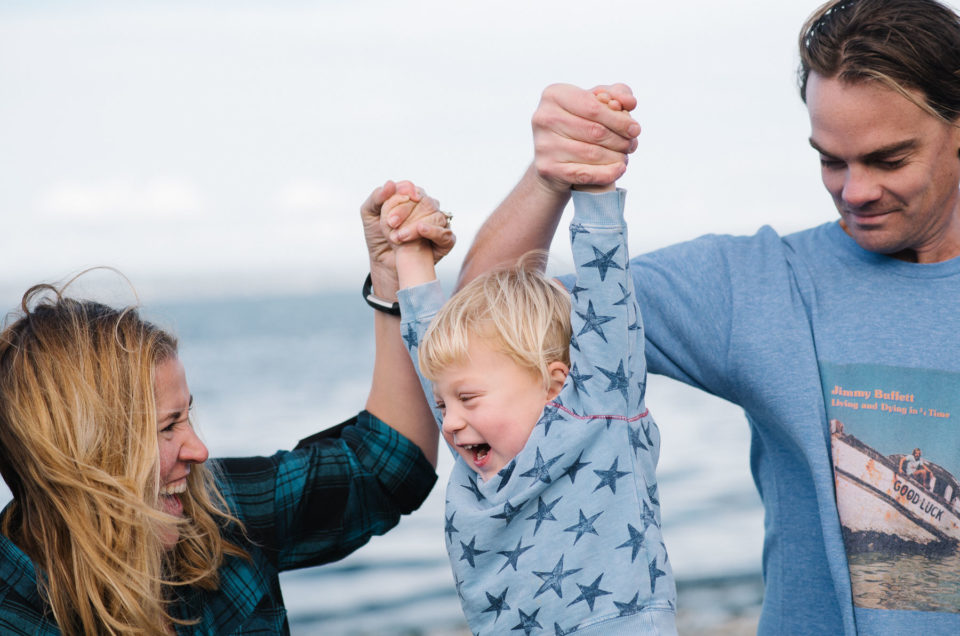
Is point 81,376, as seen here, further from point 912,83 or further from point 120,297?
point 912,83

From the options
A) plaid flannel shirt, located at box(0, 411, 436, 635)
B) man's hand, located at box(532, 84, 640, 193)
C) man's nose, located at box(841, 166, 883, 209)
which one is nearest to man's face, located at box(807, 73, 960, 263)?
man's nose, located at box(841, 166, 883, 209)

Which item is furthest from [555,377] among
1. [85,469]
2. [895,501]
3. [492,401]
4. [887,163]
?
[85,469]

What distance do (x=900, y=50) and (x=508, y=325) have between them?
111cm

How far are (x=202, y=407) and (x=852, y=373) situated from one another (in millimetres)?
15388

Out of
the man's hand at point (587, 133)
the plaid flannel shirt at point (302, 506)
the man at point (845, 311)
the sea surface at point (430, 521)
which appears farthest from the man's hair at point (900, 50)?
the sea surface at point (430, 521)

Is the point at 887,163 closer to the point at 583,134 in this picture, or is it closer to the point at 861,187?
the point at 861,187

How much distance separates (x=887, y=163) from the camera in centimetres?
211

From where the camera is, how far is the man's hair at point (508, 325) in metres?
1.99

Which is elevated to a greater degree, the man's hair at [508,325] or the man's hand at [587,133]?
the man's hand at [587,133]

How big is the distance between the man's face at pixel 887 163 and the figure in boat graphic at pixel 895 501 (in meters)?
0.51

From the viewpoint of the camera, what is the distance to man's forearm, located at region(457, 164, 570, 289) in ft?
7.13

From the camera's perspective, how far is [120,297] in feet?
7.27

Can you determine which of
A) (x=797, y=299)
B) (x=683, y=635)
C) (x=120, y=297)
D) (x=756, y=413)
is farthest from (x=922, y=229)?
(x=683, y=635)

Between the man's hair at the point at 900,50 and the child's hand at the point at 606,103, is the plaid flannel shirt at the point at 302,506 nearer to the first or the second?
the child's hand at the point at 606,103
